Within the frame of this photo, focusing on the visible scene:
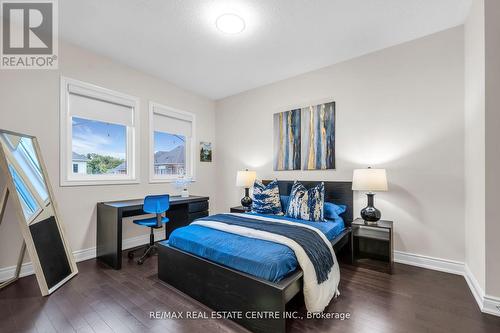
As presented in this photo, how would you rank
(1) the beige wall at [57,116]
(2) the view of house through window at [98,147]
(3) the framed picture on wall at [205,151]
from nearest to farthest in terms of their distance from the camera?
1. (1) the beige wall at [57,116]
2. (2) the view of house through window at [98,147]
3. (3) the framed picture on wall at [205,151]

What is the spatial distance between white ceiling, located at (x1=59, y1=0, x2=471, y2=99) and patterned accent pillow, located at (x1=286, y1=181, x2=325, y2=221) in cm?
189

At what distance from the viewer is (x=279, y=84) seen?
157 inches

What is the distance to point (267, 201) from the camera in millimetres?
3271

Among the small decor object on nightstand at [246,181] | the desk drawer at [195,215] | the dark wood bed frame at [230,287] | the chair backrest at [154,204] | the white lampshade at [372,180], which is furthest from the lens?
the small decor object on nightstand at [246,181]

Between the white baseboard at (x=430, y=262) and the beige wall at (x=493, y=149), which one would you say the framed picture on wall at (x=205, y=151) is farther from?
the beige wall at (x=493, y=149)

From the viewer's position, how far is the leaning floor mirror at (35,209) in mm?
2096

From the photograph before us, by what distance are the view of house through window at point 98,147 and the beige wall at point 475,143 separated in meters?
4.29

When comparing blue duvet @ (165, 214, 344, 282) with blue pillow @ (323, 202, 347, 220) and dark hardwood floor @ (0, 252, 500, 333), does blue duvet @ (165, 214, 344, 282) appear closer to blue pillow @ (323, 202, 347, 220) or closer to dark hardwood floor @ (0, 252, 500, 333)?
dark hardwood floor @ (0, 252, 500, 333)

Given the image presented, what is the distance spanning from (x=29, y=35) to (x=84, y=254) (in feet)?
8.95

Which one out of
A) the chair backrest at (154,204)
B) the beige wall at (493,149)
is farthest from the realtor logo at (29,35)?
the beige wall at (493,149)

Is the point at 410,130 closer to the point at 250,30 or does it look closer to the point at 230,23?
the point at 250,30

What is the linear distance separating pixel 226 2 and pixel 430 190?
3.04 meters

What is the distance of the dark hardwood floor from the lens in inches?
65.6

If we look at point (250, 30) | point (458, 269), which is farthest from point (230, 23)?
point (458, 269)
